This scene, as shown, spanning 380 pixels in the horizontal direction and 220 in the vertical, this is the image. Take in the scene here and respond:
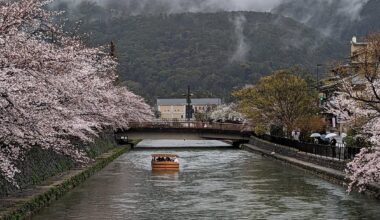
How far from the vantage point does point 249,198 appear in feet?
108

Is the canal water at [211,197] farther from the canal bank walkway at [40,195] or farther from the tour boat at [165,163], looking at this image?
the tour boat at [165,163]

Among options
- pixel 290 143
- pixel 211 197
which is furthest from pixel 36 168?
pixel 290 143

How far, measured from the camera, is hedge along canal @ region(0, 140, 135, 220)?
23.1 metres

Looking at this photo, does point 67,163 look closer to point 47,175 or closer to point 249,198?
point 47,175

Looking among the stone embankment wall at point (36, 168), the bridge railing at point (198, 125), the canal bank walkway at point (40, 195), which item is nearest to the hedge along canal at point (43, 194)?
the canal bank walkway at point (40, 195)

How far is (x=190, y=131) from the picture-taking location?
302 feet

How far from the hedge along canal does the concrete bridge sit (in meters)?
46.2

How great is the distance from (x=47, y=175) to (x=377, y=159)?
18.9 metres

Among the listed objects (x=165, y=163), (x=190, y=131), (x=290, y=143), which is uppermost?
(x=190, y=131)

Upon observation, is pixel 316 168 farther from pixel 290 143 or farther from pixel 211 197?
pixel 290 143

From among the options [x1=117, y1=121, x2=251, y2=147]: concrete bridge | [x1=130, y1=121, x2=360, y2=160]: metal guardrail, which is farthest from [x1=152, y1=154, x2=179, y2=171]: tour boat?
[x1=117, y1=121, x2=251, y2=147]: concrete bridge

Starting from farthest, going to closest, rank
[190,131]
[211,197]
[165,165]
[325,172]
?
[190,131] < [165,165] < [325,172] < [211,197]

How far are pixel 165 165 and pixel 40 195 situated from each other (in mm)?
25496

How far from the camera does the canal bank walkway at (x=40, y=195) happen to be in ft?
75.6
